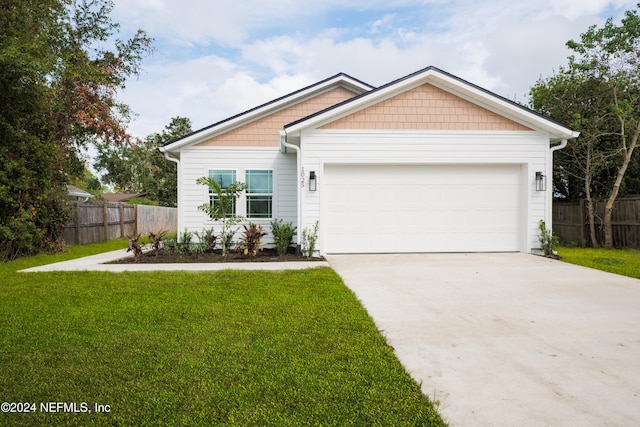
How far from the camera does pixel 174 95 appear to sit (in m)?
17.6

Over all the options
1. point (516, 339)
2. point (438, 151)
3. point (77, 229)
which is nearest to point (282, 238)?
point (438, 151)

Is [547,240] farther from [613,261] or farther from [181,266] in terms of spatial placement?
[181,266]

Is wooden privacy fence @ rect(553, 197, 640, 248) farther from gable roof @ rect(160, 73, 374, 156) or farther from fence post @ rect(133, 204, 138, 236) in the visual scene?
fence post @ rect(133, 204, 138, 236)

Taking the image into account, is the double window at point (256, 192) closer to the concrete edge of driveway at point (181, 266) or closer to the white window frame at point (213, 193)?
the white window frame at point (213, 193)

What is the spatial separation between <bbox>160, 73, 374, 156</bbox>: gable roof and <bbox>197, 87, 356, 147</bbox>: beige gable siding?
0.12 metres

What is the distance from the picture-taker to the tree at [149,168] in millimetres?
30031

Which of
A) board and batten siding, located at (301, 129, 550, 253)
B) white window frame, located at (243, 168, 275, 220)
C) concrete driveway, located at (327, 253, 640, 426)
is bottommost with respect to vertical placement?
concrete driveway, located at (327, 253, 640, 426)

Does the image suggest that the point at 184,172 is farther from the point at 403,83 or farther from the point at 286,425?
the point at 286,425

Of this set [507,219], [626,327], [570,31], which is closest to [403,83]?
[507,219]

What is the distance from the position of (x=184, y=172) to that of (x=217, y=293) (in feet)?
20.3

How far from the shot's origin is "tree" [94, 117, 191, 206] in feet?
98.5

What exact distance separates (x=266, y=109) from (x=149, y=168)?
3708cm

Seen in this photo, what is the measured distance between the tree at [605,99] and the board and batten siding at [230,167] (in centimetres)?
809

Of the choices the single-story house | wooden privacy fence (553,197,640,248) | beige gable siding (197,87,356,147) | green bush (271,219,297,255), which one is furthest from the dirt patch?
wooden privacy fence (553,197,640,248)
